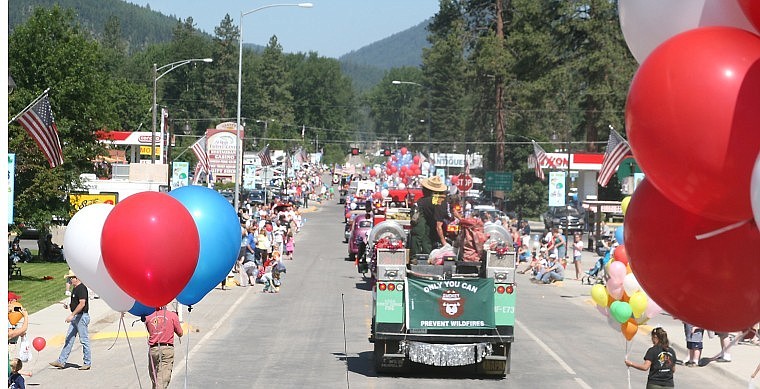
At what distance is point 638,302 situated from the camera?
11305 mm

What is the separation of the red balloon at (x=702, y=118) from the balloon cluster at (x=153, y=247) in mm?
6568

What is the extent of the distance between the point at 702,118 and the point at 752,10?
1.41 feet

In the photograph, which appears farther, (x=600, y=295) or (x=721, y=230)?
(x=600, y=295)

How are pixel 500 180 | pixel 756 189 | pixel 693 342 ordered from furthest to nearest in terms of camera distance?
pixel 500 180 → pixel 693 342 → pixel 756 189

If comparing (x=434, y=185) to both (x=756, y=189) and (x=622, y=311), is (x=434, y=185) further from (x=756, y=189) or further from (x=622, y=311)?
(x=756, y=189)

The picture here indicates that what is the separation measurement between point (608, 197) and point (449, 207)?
57.9 m

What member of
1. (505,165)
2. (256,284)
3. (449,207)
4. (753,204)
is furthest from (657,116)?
(505,165)

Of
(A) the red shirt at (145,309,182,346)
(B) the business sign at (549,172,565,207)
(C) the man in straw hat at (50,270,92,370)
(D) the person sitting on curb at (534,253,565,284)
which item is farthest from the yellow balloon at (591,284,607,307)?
(B) the business sign at (549,172,565,207)

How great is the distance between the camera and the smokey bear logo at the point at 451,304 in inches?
669

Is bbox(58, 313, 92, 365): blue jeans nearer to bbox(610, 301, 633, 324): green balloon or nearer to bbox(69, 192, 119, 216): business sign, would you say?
bbox(610, 301, 633, 324): green balloon

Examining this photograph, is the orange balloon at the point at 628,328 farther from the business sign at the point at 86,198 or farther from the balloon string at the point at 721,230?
the business sign at the point at 86,198

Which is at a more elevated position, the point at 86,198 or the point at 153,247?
the point at 153,247

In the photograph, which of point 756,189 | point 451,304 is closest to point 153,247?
point 756,189

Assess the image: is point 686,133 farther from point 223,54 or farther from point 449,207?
point 223,54
